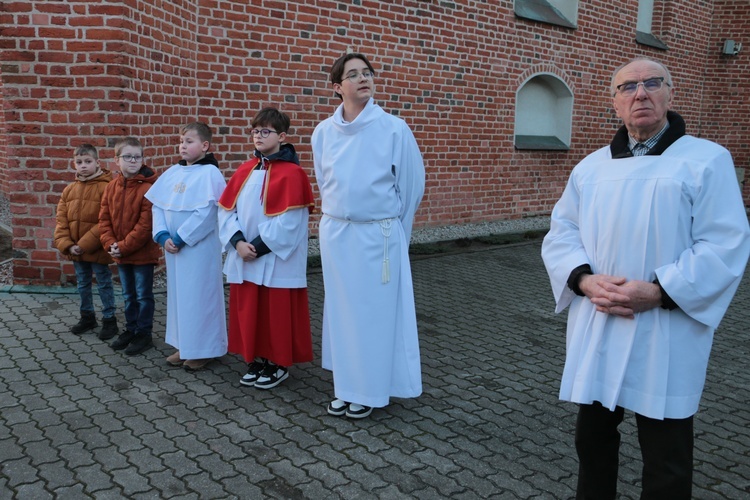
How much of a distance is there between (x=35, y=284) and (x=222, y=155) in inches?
99.1

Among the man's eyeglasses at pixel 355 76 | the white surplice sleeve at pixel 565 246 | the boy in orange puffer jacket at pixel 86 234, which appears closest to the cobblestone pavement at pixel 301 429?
the boy in orange puffer jacket at pixel 86 234

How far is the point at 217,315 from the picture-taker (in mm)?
4648

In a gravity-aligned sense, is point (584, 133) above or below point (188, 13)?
below

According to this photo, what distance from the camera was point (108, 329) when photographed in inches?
203

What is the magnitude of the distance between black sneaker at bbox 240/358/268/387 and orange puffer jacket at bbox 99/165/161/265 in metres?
1.24

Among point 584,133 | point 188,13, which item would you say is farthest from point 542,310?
point 584,133

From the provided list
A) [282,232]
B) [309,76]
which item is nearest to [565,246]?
[282,232]

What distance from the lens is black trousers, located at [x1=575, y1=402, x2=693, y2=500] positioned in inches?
91.8

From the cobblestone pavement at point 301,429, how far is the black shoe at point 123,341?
4.4 inches

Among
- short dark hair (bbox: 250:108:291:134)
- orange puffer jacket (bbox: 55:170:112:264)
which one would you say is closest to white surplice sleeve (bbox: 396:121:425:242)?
short dark hair (bbox: 250:108:291:134)

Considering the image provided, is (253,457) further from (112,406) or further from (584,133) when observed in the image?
(584,133)

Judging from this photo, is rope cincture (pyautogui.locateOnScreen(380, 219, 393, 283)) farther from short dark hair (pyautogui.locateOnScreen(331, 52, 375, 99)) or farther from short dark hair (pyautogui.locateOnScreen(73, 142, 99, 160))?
short dark hair (pyautogui.locateOnScreen(73, 142, 99, 160))

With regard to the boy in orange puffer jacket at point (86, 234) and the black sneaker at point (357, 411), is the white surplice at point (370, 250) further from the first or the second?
the boy in orange puffer jacket at point (86, 234)

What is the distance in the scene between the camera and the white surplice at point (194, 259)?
179 inches
